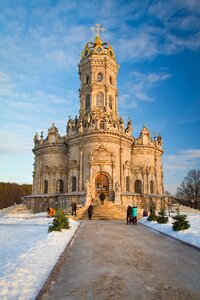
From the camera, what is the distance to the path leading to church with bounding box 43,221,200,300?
19.3 ft

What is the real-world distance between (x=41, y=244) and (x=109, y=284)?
5.62 metres

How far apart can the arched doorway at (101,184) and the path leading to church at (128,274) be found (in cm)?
2708

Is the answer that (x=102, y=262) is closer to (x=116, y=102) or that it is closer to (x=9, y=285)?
(x=9, y=285)

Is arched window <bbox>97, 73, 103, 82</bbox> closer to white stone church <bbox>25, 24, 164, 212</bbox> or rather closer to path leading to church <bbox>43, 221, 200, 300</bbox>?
white stone church <bbox>25, 24, 164, 212</bbox>

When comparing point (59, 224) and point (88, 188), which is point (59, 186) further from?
point (59, 224)

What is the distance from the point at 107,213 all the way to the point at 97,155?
10.2 meters

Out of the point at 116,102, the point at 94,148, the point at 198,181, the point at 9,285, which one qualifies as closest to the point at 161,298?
the point at 9,285

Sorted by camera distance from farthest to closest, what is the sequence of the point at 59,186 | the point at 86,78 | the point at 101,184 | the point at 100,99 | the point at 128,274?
the point at 86,78, the point at 100,99, the point at 59,186, the point at 101,184, the point at 128,274

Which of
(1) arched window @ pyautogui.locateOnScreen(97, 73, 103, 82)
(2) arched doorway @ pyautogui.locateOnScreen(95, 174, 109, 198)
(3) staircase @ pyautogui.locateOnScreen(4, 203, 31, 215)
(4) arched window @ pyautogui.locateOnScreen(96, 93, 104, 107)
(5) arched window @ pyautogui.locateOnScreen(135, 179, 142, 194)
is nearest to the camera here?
(2) arched doorway @ pyautogui.locateOnScreen(95, 174, 109, 198)

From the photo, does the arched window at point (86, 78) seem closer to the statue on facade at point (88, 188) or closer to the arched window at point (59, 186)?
the arched window at point (59, 186)

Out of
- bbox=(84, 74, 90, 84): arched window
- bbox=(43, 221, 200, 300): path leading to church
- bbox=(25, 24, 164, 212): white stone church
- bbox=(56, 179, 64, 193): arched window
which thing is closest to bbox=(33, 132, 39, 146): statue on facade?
bbox=(25, 24, 164, 212): white stone church

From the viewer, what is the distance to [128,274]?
7.26m

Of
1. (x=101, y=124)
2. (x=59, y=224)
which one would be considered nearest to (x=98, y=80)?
(x=101, y=124)

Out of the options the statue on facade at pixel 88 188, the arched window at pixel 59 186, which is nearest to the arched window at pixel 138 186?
the statue on facade at pixel 88 188
